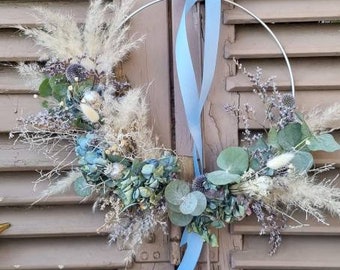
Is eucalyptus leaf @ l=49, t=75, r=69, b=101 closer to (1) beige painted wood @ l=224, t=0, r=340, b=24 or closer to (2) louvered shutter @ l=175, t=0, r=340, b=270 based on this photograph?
(2) louvered shutter @ l=175, t=0, r=340, b=270

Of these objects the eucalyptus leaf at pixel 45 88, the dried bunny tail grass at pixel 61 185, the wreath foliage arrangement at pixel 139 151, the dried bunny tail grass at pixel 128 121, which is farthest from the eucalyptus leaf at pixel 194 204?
the eucalyptus leaf at pixel 45 88

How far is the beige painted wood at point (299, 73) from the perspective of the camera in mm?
1283

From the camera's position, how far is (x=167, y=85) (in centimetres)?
130

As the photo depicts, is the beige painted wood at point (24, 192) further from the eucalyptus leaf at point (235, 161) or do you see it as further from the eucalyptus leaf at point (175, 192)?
the eucalyptus leaf at point (235, 161)

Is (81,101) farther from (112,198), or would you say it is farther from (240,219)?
(240,219)

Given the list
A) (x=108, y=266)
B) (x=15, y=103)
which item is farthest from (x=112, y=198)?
(x=15, y=103)

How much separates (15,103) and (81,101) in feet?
0.57

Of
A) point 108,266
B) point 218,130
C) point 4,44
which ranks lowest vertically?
point 108,266

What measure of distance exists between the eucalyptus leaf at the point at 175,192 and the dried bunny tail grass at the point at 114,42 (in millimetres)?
251

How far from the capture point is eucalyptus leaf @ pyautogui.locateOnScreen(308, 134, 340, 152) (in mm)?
1202

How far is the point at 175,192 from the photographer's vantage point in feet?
3.96

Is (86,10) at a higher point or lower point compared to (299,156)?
higher

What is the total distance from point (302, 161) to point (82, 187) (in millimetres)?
420

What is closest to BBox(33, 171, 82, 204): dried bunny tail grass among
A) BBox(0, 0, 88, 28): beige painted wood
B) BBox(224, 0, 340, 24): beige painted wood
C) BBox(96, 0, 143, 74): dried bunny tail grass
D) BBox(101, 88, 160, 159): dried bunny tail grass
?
BBox(101, 88, 160, 159): dried bunny tail grass
